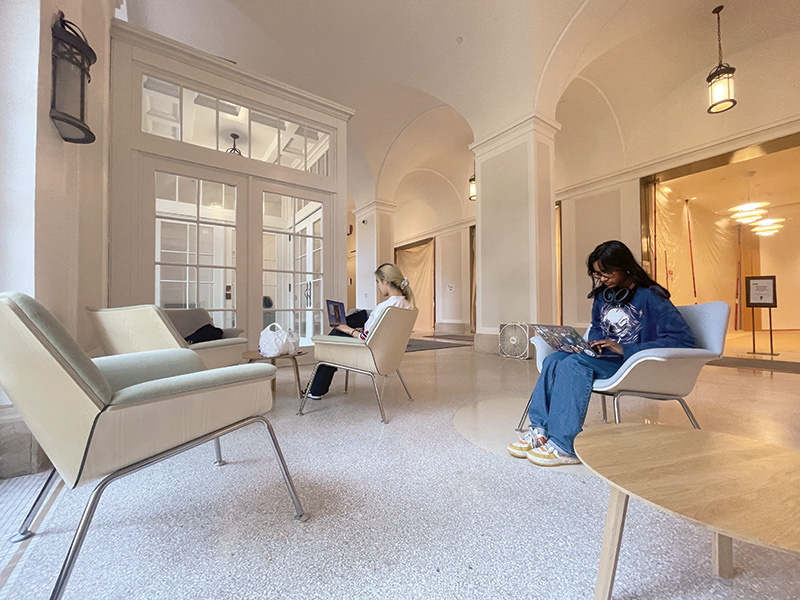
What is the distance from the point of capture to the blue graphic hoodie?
1.46m

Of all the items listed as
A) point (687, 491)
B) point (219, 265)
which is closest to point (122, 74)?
point (219, 265)

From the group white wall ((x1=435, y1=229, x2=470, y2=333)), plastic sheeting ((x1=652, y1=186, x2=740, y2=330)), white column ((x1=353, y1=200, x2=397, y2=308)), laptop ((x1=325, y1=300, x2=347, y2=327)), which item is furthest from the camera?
white wall ((x1=435, y1=229, x2=470, y2=333))

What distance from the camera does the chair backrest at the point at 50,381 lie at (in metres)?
0.72

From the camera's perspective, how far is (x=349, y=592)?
Result: 80cm

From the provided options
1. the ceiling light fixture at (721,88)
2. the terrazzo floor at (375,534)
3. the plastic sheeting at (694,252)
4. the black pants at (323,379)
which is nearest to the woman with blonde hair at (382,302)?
the black pants at (323,379)

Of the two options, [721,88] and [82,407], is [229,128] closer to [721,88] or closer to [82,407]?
[82,407]

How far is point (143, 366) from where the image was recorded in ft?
4.14

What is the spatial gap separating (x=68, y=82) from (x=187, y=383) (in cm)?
171

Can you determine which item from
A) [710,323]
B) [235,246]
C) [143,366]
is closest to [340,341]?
[143,366]

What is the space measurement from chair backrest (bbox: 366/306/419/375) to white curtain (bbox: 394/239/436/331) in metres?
7.43

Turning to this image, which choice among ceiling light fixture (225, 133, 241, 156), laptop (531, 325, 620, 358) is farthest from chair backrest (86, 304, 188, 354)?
ceiling light fixture (225, 133, 241, 156)

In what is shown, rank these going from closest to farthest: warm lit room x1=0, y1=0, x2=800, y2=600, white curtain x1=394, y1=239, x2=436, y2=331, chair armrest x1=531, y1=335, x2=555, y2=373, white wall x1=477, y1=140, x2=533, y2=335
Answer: warm lit room x1=0, y1=0, x2=800, y2=600 < chair armrest x1=531, y1=335, x2=555, y2=373 < white wall x1=477, y1=140, x2=533, y2=335 < white curtain x1=394, y1=239, x2=436, y2=331

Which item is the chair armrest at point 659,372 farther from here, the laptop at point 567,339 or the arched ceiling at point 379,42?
the arched ceiling at point 379,42

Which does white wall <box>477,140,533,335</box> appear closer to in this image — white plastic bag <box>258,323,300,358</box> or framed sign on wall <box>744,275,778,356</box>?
white plastic bag <box>258,323,300,358</box>
